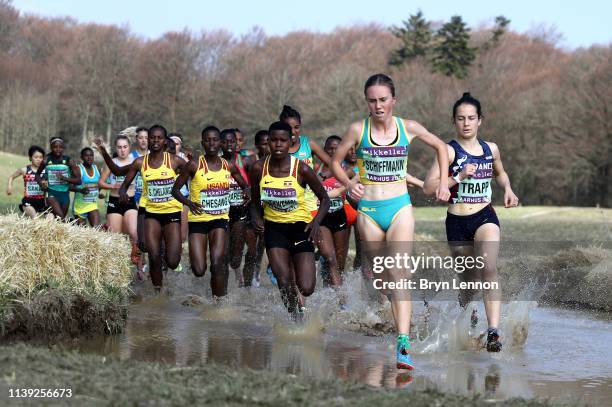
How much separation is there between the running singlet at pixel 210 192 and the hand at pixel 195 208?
0.04 meters

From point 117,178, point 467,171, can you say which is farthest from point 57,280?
point 117,178

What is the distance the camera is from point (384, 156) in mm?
7992

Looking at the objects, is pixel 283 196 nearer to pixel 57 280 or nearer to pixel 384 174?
pixel 384 174

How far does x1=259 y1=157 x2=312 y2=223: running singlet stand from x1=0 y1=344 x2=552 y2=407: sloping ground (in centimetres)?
332

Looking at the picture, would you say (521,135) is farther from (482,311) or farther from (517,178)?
(482,311)

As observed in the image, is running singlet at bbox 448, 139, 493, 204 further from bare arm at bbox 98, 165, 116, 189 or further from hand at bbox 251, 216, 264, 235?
bare arm at bbox 98, 165, 116, 189

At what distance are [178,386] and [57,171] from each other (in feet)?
39.0

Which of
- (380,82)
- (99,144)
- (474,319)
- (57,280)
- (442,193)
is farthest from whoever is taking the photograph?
(99,144)

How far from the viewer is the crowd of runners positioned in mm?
8031

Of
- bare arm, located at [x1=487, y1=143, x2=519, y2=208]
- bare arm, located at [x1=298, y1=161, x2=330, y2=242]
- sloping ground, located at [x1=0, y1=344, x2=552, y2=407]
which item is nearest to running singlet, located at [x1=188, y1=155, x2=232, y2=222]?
bare arm, located at [x1=298, y1=161, x2=330, y2=242]

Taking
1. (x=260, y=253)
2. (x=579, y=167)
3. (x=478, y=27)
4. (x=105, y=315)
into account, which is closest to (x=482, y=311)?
(x=260, y=253)

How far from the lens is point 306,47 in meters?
80.9

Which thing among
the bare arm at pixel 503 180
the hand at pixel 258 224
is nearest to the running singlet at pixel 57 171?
the hand at pixel 258 224

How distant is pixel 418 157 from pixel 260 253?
45944 mm
